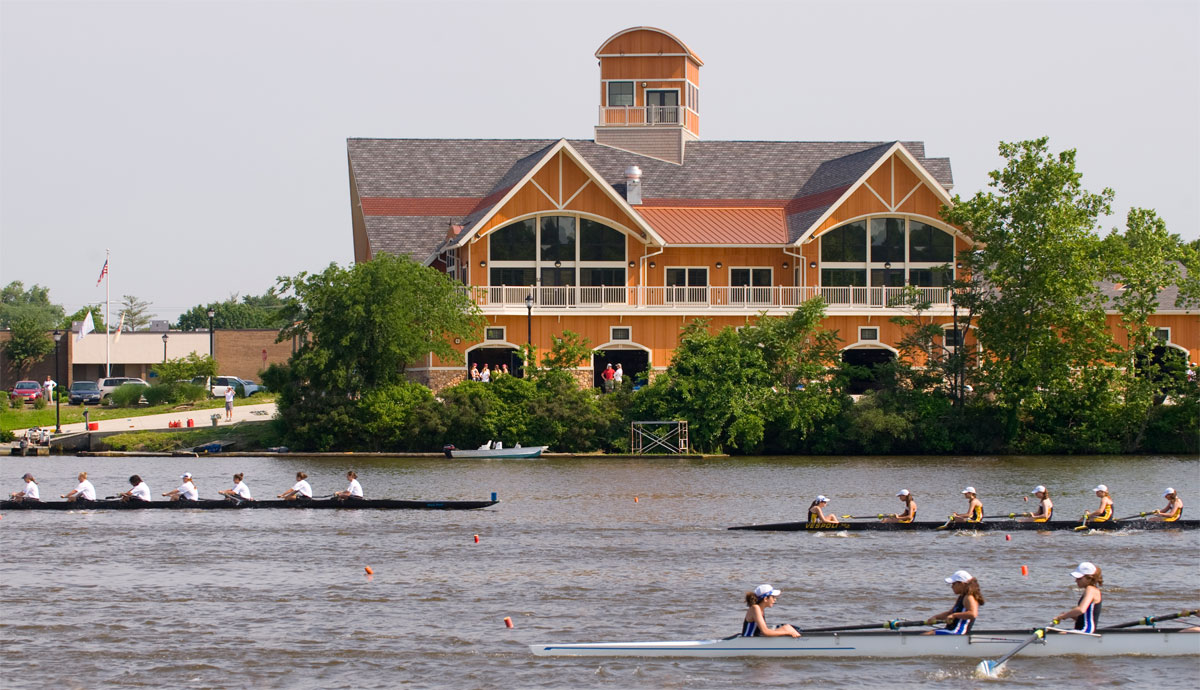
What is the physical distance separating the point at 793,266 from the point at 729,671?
1801 inches

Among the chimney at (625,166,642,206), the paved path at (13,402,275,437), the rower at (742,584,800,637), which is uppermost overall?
the chimney at (625,166,642,206)

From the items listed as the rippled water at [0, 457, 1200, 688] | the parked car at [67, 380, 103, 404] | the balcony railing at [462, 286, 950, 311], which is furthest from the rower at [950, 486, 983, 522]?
the parked car at [67, 380, 103, 404]

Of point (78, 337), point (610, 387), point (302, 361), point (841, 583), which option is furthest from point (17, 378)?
point (841, 583)

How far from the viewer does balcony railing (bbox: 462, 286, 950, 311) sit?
62.4 m

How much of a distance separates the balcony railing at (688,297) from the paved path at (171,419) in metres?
12.0

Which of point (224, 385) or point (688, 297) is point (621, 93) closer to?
point (688, 297)

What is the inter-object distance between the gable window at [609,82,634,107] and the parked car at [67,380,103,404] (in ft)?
107

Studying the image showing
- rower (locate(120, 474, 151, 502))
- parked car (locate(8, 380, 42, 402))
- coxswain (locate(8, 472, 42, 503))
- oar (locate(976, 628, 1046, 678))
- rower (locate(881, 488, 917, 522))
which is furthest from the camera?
parked car (locate(8, 380, 42, 402))

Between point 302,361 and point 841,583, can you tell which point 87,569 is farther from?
point 302,361

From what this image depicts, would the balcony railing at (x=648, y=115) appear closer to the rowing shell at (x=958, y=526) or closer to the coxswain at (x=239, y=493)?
the coxswain at (x=239, y=493)

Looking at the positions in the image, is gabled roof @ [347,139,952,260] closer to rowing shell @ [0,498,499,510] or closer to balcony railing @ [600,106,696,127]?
balcony railing @ [600,106,696,127]

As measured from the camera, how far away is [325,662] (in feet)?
72.9

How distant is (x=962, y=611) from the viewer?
866 inches

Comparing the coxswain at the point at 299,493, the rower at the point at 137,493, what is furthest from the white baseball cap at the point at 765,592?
the rower at the point at 137,493
